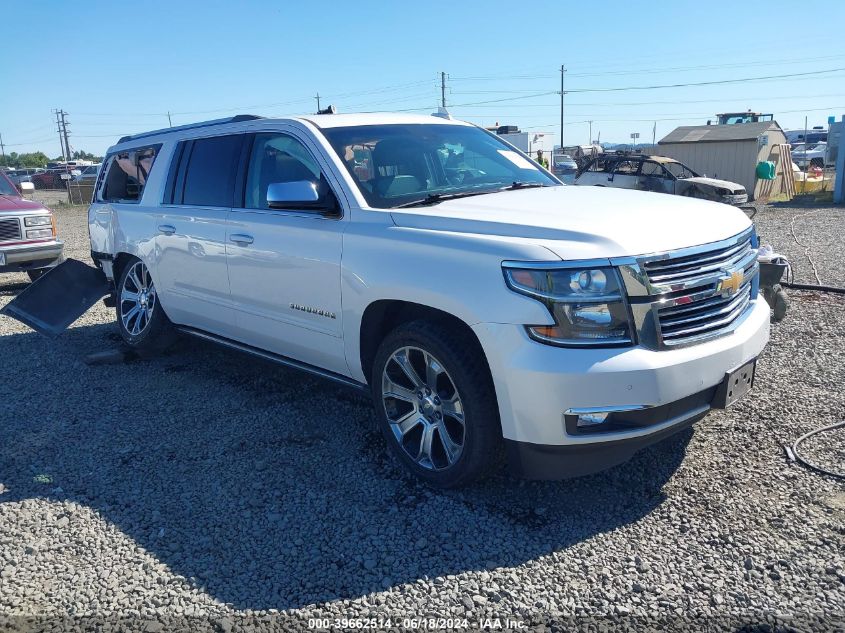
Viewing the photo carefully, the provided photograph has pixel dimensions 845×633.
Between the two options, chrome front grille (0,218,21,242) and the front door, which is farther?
chrome front grille (0,218,21,242)

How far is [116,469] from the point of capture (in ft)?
14.0

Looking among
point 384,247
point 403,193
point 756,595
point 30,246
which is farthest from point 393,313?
point 30,246

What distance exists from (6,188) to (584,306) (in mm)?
11462

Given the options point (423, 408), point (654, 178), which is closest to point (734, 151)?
point (654, 178)

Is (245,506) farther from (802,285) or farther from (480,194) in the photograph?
(802,285)

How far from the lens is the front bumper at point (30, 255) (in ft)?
33.9

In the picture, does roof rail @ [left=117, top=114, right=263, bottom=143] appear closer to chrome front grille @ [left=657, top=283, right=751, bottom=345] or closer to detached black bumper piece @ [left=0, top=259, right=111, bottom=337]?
detached black bumper piece @ [left=0, top=259, right=111, bottom=337]

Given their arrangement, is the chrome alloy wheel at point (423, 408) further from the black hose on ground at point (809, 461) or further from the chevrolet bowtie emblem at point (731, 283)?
the black hose on ground at point (809, 461)

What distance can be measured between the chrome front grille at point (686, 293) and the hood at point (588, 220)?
0.07 meters

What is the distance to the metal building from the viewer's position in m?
26.5

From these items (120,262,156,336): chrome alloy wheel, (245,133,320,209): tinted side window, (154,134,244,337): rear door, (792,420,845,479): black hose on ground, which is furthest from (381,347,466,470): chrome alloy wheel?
(120,262,156,336): chrome alloy wheel

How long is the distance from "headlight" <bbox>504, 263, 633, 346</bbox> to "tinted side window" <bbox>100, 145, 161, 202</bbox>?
14.0 ft

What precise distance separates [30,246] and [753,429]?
10069 mm

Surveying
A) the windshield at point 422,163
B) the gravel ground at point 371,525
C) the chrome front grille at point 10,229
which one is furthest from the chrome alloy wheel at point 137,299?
the chrome front grille at point 10,229
